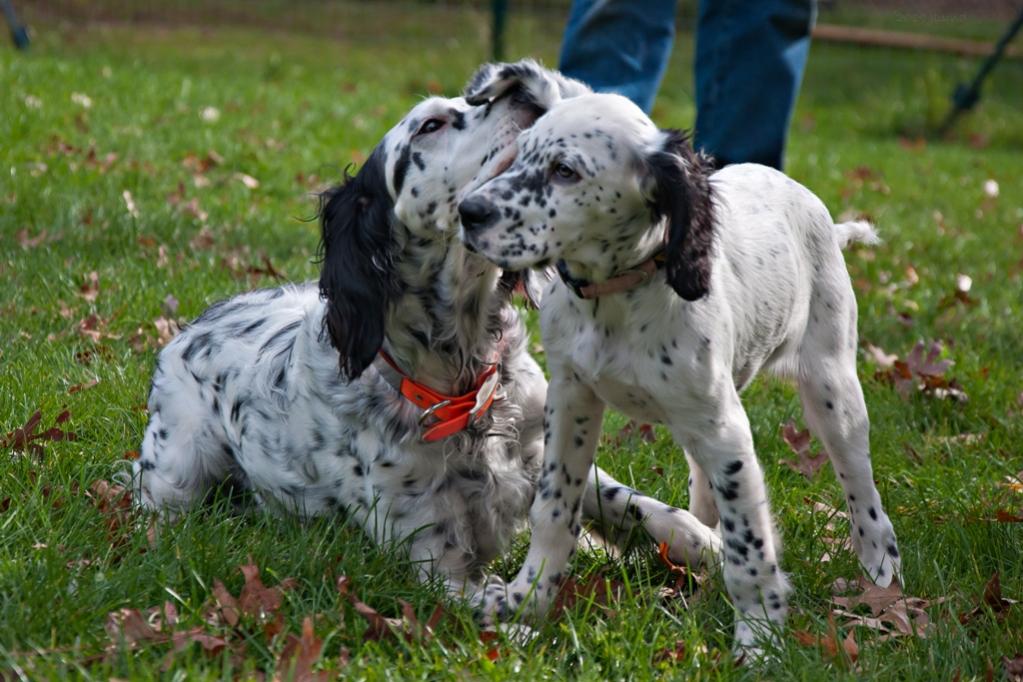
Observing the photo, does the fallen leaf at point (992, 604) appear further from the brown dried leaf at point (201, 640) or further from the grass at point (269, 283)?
the brown dried leaf at point (201, 640)

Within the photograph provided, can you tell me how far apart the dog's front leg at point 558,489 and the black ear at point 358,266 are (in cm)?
54

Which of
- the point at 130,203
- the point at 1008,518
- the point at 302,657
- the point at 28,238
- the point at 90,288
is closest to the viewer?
the point at 302,657

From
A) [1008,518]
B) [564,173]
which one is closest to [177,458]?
[564,173]

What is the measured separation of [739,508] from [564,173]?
95 centimetres

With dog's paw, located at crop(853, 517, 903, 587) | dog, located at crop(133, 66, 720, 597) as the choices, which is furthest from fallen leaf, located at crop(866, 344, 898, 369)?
dog, located at crop(133, 66, 720, 597)

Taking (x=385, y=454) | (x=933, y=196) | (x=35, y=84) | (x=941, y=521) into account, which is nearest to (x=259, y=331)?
(x=385, y=454)

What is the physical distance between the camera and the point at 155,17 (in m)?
13.5

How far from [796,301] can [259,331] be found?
1752mm

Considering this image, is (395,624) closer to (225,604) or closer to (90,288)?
(225,604)

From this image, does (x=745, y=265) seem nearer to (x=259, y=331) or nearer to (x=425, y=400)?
(x=425, y=400)

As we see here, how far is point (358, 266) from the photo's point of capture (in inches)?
133

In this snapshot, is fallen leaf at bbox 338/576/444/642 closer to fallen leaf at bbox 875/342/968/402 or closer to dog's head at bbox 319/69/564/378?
dog's head at bbox 319/69/564/378

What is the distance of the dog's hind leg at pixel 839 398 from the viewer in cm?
352

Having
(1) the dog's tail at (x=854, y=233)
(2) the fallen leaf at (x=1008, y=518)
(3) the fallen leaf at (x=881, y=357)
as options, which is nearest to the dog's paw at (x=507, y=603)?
(2) the fallen leaf at (x=1008, y=518)
